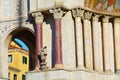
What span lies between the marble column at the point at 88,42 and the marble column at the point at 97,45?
404 millimetres

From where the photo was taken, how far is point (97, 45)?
3850 cm

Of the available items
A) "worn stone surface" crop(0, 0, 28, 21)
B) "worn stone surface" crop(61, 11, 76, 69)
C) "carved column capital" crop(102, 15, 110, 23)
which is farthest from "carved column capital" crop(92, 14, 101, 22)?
"worn stone surface" crop(0, 0, 28, 21)

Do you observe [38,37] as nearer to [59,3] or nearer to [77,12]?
[59,3]

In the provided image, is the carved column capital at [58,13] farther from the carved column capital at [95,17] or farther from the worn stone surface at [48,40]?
the carved column capital at [95,17]

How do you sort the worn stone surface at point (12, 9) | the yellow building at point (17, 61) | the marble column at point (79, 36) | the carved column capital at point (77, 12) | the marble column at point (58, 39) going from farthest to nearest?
the yellow building at point (17, 61), the worn stone surface at point (12, 9), the carved column capital at point (77, 12), the marble column at point (79, 36), the marble column at point (58, 39)

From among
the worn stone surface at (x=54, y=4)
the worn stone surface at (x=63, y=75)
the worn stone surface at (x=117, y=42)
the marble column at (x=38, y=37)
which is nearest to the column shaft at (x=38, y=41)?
the marble column at (x=38, y=37)

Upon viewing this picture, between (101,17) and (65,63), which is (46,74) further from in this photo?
(101,17)

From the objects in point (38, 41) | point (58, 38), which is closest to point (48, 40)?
point (38, 41)

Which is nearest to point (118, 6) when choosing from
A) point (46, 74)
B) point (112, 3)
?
point (112, 3)

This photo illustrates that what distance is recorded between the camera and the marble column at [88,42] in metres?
37.4

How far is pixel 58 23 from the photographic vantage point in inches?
1447

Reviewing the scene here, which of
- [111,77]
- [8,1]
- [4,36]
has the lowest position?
[111,77]

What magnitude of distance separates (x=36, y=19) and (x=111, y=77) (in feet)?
21.1

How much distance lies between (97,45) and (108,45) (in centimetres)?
96
